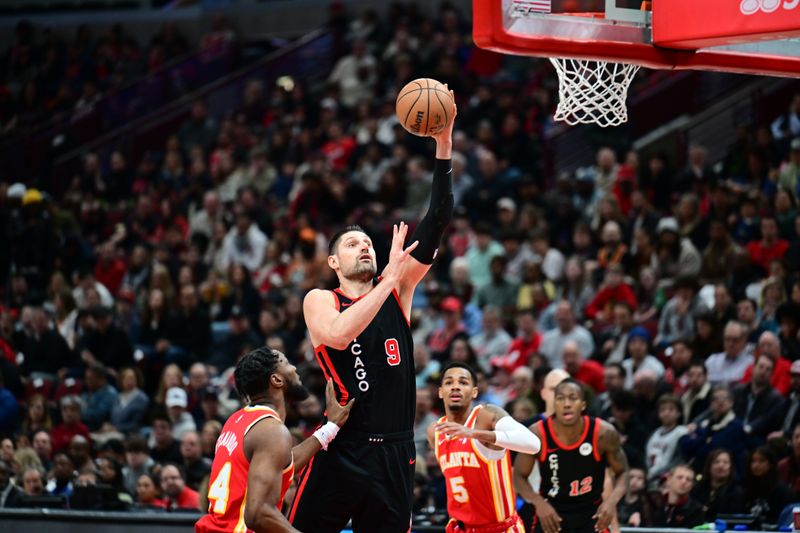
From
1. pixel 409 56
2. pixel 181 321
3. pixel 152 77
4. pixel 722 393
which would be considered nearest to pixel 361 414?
pixel 722 393

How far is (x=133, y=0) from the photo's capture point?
25734 millimetres

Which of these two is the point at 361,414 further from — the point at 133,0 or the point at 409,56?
the point at 133,0

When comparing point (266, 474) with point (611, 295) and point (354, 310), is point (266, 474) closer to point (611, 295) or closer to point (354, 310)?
point (354, 310)

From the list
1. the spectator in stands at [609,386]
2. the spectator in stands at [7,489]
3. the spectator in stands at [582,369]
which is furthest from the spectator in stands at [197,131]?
the spectator in stands at [609,386]

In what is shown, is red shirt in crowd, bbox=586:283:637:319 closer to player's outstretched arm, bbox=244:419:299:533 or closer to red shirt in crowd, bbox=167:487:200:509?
red shirt in crowd, bbox=167:487:200:509

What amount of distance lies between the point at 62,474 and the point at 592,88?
21.5 feet

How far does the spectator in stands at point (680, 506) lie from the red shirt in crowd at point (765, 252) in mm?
3567

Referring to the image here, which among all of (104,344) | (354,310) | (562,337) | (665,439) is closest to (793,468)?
(665,439)

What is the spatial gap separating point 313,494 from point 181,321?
9236 mm

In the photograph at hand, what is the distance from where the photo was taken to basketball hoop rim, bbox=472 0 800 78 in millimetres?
6902

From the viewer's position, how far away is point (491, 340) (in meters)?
13.7

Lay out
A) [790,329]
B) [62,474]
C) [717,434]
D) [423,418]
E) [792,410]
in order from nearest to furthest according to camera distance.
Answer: [717,434], [792,410], [790,329], [62,474], [423,418]

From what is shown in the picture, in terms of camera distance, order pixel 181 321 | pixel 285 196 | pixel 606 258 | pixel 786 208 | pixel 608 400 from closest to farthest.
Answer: pixel 608 400
pixel 786 208
pixel 606 258
pixel 181 321
pixel 285 196

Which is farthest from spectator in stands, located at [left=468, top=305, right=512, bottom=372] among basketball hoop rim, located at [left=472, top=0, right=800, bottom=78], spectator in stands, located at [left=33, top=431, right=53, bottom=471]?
basketball hoop rim, located at [left=472, top=0, right=800, bottom=78]
